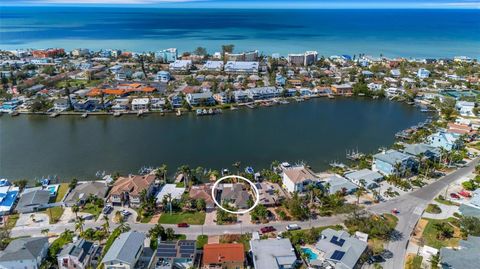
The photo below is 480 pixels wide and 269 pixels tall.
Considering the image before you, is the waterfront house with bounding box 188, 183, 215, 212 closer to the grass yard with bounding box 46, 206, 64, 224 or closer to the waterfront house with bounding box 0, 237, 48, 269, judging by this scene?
the grass yard with bounding box 46, 206, 64, 224

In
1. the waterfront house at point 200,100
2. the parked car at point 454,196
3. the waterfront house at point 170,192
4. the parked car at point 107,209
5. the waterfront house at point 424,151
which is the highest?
the waterfront house at point 200,100

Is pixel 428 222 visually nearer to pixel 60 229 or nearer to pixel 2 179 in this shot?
pixel 60 229

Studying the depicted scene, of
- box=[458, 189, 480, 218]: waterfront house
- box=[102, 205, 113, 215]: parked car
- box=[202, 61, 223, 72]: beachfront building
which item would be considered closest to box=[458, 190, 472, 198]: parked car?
box=[458, 189, 480, 218]: waterfront house

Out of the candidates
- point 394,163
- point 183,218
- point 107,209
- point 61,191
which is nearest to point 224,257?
point 183,218

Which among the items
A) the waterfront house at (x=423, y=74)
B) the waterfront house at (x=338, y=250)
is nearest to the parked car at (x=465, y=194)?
the waterfront house at (x=338, y=250)

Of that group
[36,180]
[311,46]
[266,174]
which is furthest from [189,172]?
[311,46]

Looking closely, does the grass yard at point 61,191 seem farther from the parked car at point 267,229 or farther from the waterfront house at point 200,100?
the waterfront house at point 200,100

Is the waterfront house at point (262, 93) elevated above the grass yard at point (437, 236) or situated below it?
above

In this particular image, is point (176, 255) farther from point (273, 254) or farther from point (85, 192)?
point (85, 192)
